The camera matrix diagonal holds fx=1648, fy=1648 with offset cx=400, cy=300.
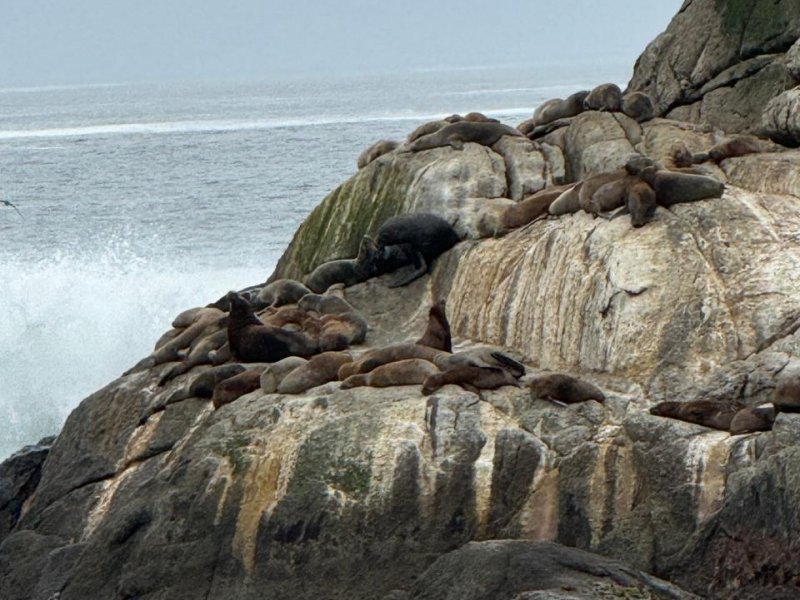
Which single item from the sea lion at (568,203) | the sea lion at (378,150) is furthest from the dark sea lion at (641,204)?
the sea lion at (378,150)

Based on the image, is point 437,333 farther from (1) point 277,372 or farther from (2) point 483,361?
(1) point 277,372

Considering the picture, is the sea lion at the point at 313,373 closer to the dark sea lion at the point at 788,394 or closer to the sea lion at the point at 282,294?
the sea lion at the point at 282,294

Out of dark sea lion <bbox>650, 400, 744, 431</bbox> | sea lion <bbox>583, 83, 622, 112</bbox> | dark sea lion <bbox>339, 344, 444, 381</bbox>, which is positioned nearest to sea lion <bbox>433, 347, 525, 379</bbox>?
dark sea lion <bbox>339, 344, 444, 381</bbox>

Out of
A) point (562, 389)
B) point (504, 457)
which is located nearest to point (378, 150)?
point (562, 389)

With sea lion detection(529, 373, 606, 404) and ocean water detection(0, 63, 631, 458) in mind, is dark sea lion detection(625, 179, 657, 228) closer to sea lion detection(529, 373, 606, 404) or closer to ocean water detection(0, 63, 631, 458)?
sea lion detection(529, 373, 606, 404)

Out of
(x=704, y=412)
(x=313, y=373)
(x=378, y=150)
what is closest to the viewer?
(x=704, y=412)

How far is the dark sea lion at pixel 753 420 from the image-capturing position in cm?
1210

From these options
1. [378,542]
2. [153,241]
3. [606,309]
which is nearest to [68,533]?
[378,542]

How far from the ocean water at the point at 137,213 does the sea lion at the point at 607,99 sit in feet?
31.1

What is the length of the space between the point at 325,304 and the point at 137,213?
109 ft

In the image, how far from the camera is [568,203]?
1588 cm

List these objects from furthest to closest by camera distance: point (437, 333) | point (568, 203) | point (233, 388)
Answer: point (568, 203) < point (437, 333) < point (233, 388)

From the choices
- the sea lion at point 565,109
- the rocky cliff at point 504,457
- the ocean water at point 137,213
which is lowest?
the ocean water at point 137,213

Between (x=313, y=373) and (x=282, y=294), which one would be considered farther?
(x=282, y=294)
